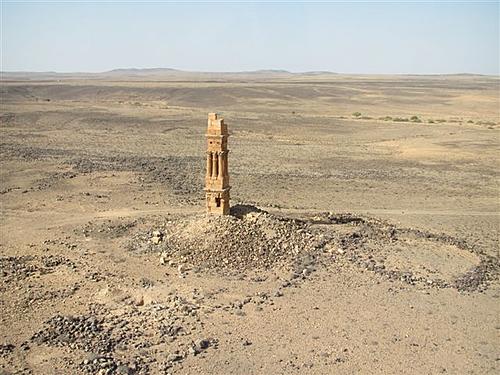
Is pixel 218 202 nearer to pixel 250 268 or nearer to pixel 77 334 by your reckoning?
pixel 250 268

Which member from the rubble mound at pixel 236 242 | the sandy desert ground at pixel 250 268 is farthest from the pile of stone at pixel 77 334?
the rubble mound at pixel 236 242

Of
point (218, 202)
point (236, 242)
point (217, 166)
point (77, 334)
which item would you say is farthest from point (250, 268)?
point (77, 334)

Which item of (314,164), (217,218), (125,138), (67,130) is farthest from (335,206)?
(67,130)

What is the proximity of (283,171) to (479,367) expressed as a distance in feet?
78.9

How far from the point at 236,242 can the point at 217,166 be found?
9.41ft

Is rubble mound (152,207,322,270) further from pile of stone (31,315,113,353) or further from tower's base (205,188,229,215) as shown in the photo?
pile of stone (31,315,113,353)

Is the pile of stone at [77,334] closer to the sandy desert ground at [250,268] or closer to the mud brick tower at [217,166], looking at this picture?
the sandy desert ground at [250,268]

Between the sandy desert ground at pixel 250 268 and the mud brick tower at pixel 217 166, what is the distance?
68 centimetres

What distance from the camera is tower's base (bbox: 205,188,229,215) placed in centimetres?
1988

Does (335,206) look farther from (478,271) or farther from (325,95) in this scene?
(325,95)

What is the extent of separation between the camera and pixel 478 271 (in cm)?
1853

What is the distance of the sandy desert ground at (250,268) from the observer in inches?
528

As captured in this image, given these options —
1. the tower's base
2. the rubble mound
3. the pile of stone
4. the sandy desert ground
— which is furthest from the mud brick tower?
the pile of stone

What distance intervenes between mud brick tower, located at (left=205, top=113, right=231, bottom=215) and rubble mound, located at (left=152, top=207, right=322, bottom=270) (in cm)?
53
